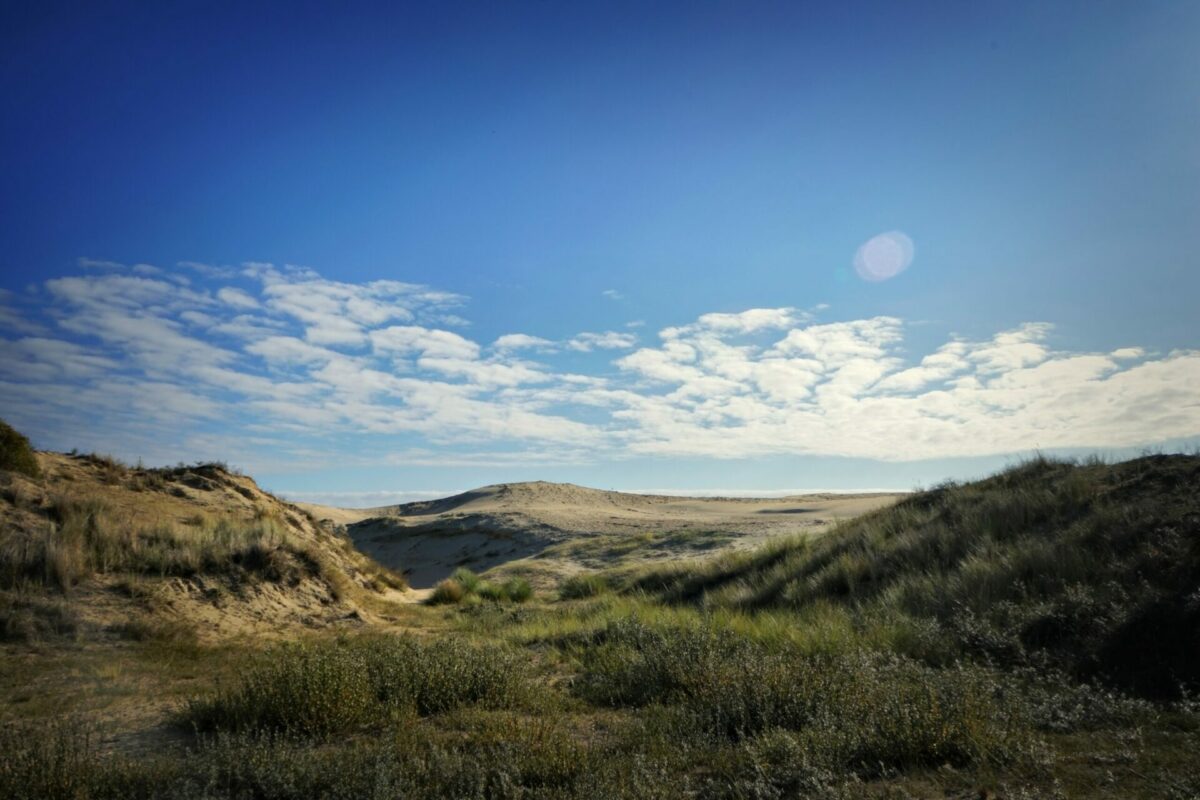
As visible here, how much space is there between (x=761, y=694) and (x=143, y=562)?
10.9 metres

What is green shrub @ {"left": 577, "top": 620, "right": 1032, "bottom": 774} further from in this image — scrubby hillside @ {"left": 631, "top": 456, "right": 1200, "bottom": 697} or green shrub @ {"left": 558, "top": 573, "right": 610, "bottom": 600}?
green shrub @ {"left": 558, "top": 573, "right": 610, "bottom": 600}

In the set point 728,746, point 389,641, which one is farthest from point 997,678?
point 389,641

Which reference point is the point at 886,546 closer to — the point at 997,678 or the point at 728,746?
the point at 997,678

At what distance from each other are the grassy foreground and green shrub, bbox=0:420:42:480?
242 inches

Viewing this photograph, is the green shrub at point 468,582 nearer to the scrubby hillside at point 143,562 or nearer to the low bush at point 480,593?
the low bush at point 480,593

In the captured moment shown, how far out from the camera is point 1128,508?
9359mm

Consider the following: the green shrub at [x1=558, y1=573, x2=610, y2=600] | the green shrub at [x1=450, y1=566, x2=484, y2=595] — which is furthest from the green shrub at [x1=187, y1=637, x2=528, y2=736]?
the green shrub at [x1=450, y1=566, x2=484, y2=595]

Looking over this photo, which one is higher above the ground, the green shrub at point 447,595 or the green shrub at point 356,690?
the green shrub at point 356,690

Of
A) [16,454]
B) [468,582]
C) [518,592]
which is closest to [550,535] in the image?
[468,582]

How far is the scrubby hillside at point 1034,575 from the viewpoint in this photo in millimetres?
6637

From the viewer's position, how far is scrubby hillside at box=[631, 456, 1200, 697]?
6.64m

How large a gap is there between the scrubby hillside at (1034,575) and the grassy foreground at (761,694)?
0.14ft

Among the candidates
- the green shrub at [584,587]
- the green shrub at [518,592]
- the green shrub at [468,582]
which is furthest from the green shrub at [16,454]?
the green shrub at [584,587]

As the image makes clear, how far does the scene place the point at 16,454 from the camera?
42.7 ft
